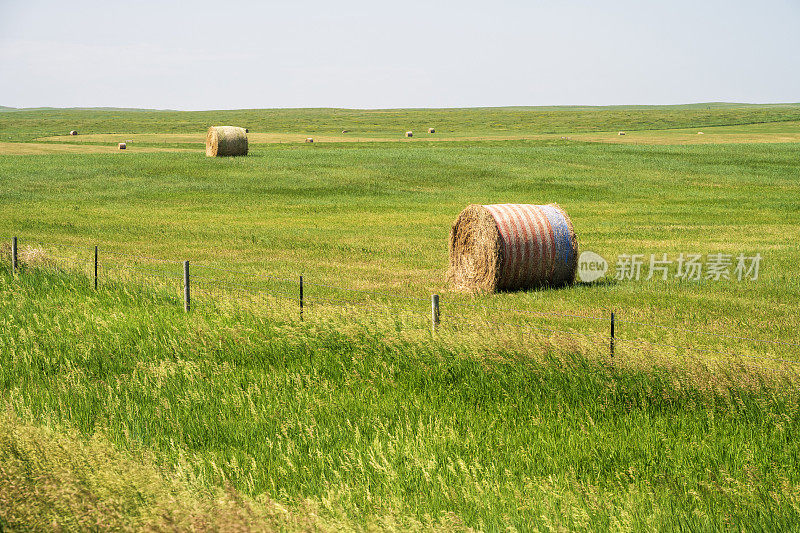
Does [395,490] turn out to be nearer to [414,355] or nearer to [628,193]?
[414,355]

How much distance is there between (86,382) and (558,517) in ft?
19.1

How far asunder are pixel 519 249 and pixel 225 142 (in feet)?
125

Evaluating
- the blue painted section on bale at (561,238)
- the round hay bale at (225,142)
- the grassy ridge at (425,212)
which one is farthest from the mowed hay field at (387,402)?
the round hay bale at (225,142)

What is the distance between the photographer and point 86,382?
365 inches

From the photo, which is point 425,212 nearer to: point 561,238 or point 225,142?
point 561,238

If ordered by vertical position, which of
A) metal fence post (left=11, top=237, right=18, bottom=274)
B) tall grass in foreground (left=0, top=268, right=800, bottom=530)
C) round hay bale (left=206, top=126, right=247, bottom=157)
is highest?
round hay bale (left=206, top=126, right=247, bottom=157)

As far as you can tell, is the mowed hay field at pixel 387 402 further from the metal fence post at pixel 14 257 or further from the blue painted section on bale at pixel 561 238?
the blue painted section on bale at pixel 561 238

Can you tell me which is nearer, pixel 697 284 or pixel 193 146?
pixel 697 284

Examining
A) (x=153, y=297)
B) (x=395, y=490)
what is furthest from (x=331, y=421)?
(x=153, y=297)

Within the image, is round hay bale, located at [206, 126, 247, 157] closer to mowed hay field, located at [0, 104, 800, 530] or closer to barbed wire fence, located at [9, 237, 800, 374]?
barbed wire fence, located at [9, 237, 800, 374]

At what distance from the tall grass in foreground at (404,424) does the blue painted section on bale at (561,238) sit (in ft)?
24.0

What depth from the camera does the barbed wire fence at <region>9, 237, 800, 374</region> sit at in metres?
10.0

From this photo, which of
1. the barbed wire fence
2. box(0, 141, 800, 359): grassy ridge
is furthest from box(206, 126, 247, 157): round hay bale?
the barbed wire fence

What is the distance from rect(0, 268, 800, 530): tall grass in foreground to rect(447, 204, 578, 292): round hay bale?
660 cm
